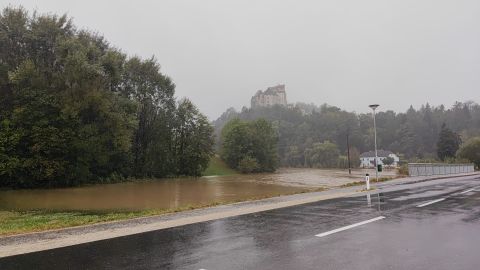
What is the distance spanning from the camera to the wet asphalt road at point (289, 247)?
6.46 m

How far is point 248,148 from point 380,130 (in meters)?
91.6

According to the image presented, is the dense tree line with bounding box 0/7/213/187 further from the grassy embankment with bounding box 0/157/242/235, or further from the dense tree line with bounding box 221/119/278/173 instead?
the dense tree line with bounding box 221/119/278/173

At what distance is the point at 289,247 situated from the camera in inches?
299

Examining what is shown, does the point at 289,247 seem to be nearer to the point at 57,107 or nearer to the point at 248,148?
the point at 57,107

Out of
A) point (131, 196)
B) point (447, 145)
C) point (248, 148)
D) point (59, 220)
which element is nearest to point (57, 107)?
point (131, 196)

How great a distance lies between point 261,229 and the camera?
31.9 feet

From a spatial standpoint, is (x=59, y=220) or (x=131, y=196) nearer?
(x=59, y=220)

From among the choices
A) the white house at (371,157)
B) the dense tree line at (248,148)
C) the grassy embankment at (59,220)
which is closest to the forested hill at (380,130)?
the white house at (371,157)

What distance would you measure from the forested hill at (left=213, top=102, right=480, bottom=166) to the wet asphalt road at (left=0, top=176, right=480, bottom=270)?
439 feet

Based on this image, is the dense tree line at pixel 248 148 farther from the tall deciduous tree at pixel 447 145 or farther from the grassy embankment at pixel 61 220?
the grassy embankment at pixel 61 220

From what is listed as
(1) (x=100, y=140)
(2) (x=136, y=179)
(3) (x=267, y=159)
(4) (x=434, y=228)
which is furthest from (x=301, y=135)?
(4) (x=434, y=228)

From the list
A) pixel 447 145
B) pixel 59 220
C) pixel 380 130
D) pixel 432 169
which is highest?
pixel 380 130

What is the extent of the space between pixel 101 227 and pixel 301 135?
16174cm

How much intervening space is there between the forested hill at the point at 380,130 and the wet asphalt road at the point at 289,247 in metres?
134
